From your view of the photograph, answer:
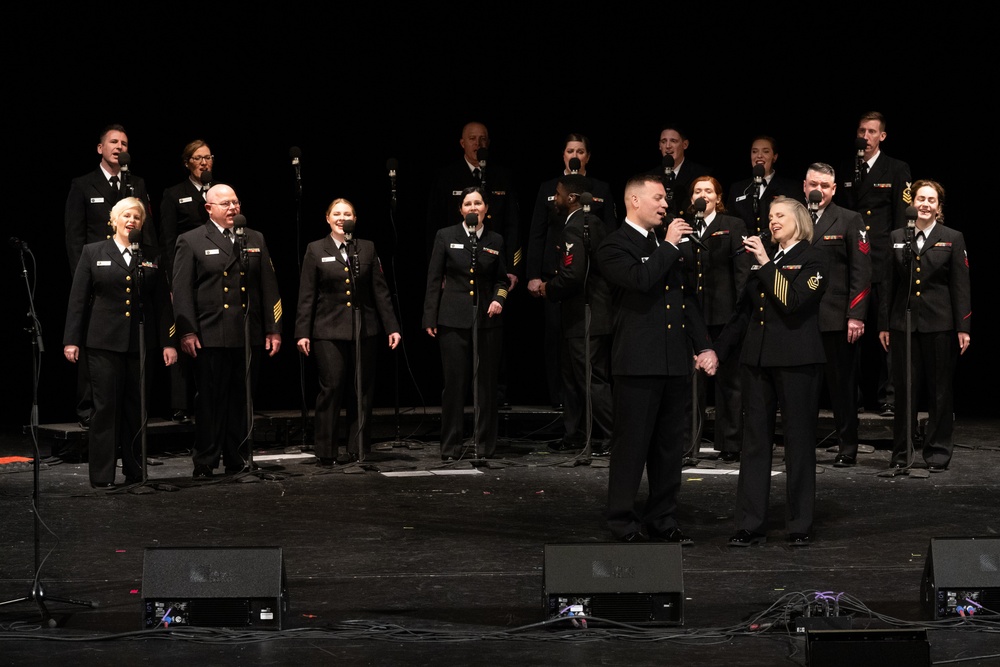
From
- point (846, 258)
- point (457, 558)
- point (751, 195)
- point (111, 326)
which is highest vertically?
point (751, 195)

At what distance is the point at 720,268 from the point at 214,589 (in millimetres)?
4534

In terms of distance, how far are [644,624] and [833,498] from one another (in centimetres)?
276

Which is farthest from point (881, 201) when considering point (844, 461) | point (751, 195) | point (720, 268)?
point (844, 461)

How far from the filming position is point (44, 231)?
31.4 feet

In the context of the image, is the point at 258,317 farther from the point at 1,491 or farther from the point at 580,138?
the point at 580,138

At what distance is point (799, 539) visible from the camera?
570cm

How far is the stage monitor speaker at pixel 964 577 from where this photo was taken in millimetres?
4336

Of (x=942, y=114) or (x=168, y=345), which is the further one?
(x=942, y=114)

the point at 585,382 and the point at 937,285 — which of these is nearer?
the point at 937,285

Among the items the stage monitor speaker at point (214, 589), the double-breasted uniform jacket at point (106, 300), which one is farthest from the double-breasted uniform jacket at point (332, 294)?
the stage monitor speaker at point (214, 589)

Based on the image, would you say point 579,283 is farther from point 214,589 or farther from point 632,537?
point 214,589

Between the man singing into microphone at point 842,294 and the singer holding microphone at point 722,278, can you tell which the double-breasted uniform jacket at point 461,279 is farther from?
the man singing into microphone at point 842,294

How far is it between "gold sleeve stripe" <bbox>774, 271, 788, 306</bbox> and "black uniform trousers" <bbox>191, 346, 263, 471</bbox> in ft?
10.8

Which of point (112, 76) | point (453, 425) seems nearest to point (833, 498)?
point (453, 425)
